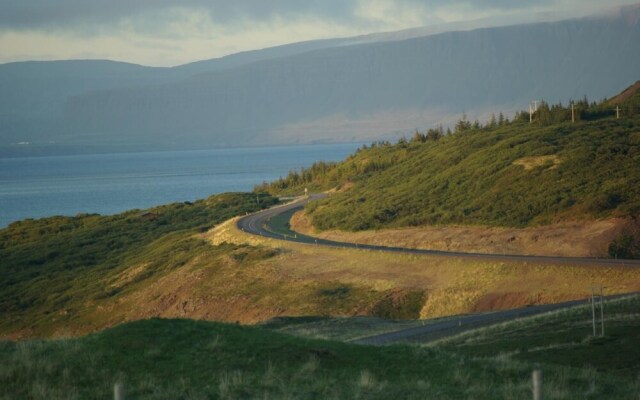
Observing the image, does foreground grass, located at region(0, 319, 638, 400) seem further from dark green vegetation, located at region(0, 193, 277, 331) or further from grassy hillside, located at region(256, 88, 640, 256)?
dark green vegetation, located at region(0, 193, 277, 331)

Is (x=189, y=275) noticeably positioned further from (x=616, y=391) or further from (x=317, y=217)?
(x=616, y=391)

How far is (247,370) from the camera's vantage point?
19.5m

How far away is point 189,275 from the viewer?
225 ft

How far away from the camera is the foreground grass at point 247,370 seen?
58.9 ft

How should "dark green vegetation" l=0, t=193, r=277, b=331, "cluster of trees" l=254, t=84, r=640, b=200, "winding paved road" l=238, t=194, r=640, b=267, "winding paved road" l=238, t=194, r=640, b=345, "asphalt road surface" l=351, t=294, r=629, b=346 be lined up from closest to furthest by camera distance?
1. "asphalt road surface" l=351, t=294, r=629, b=346
2. "winding paved road" l=238, t=194, r=640, b=345
3. "winding paved road" l=238, t=194, r=640, b=267
4. "dark green vegetation" l=0, t=193, r=277, b=331
5. "cluster of trees" l=254, t=84, r=640, b=200

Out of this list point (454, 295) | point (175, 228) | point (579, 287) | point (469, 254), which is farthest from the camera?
point (175, 228)

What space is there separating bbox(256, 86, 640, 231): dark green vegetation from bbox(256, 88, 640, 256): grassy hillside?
0.09m

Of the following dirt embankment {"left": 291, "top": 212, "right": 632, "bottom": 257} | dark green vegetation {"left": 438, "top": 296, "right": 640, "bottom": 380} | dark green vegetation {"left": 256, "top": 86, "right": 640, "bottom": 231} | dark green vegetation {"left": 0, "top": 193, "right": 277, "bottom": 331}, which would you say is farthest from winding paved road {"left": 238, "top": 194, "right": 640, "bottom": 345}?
dark green vegetation {"left": 0, "top": 193, "right": 277, "bottom": 331}

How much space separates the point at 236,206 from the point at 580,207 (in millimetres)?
49634

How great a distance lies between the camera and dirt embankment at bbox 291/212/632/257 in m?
Answer: 60.0

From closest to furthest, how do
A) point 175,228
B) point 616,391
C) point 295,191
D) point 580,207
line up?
point 616,391, point 580,207, point 175,228, point 295,191

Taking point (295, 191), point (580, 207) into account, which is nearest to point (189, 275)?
point (580, 207)

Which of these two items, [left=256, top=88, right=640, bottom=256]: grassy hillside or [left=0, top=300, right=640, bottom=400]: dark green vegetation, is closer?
[left=0, top=300, right=640, bottom=400]: dark green vegetation

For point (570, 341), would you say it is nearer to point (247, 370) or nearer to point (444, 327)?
point (444, 327)
